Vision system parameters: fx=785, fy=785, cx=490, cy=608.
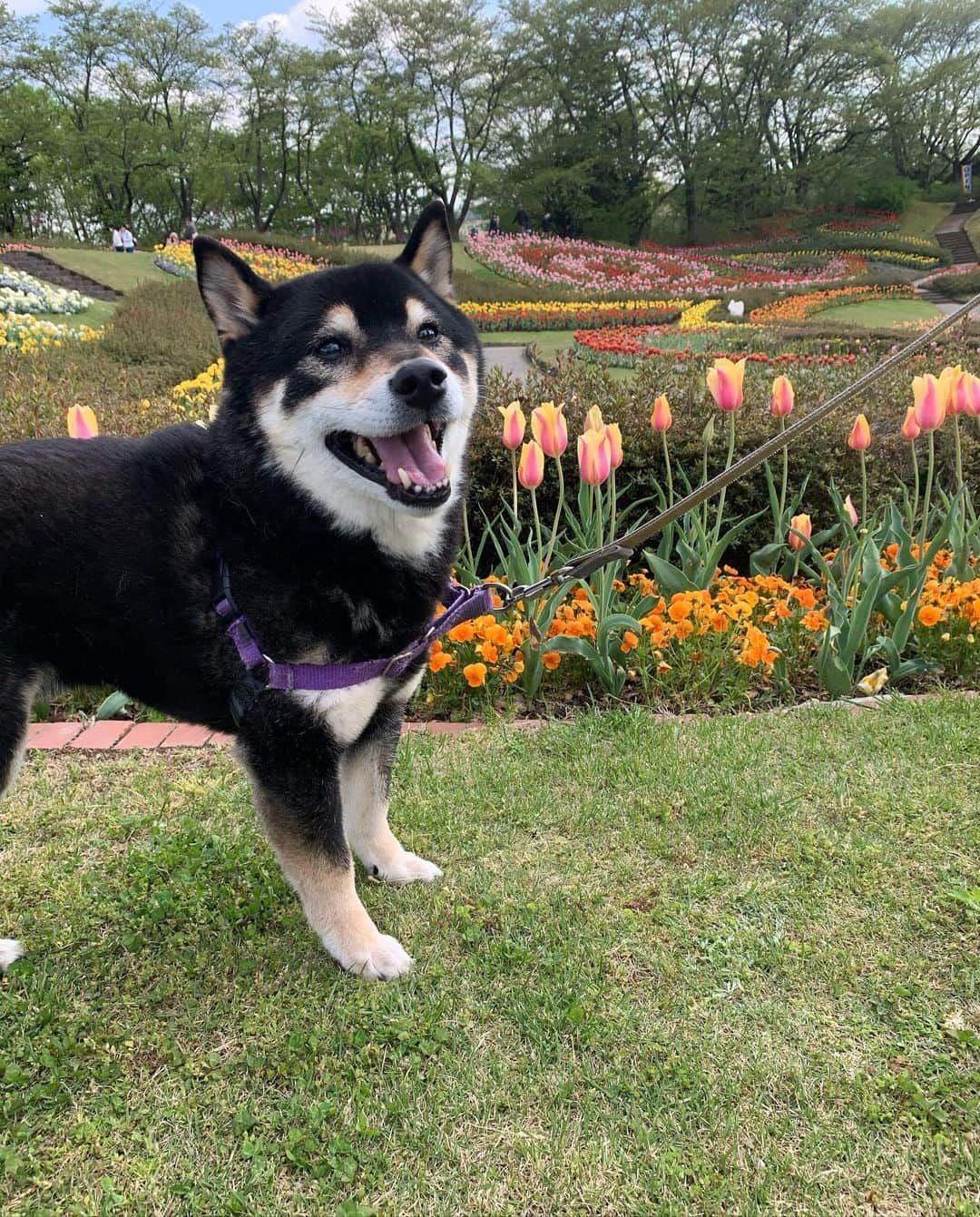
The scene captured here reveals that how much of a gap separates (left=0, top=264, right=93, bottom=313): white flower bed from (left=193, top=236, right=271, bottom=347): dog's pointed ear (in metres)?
15.8

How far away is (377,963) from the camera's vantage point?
2.33 metres

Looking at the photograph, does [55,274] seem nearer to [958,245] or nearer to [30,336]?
[30,336]

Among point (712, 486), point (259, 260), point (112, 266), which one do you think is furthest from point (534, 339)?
point (712, 486)

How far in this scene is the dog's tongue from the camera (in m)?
2.10

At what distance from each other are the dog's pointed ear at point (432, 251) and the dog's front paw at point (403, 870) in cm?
192

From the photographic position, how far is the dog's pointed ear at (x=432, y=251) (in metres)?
2.46

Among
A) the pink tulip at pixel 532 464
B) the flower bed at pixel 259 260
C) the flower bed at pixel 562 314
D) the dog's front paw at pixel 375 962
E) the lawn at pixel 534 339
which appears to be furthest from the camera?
the flower bed at pixel 259 260

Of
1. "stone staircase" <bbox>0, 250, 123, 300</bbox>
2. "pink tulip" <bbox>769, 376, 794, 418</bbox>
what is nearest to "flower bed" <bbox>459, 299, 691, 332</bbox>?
"stone staircase" <bbox>0, 250, 123, 300</bbox>

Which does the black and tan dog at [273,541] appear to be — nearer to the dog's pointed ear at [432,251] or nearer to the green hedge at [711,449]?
the dog's pointed ear at [432,251]

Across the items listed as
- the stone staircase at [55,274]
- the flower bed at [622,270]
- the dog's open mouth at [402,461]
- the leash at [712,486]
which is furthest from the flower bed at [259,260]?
the dog's open mouth at [402,461]

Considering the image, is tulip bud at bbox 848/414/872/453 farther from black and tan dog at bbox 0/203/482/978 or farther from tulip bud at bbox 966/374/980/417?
black and tan dog at bbox 0/203/482/978

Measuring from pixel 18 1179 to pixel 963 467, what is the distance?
6227 mm

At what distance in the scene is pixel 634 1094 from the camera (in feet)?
6.39

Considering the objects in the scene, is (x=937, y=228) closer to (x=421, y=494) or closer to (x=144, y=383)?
(x=144, y=383)
